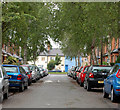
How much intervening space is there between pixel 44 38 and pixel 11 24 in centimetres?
1991

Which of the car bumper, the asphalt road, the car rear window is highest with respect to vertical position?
the car rear window

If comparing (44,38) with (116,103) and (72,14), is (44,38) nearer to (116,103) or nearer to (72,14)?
(72,14)

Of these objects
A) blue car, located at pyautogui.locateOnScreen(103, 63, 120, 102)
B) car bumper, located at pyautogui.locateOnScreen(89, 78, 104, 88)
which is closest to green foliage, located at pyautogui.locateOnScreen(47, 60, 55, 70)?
car bumper, located at pyautogui.locateOnScreen(89, 78, 104, 88)

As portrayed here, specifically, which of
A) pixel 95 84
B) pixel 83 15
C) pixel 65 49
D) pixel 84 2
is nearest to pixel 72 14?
pixel 83 15

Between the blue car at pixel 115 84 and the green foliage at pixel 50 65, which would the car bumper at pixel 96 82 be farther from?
the green foliage at pixel 50 65

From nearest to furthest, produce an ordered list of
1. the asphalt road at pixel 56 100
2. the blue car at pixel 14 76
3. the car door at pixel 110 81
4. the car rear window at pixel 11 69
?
the asphalt road at pixel 56 100 → the car door at pixel 110 81 → the blue car at pixel 14 76 → the car rear window at pixel 11 69

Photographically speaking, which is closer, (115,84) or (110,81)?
(115,84)

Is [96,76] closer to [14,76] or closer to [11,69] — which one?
[14,76]

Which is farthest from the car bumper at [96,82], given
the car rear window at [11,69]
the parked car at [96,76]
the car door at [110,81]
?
the car rear window at [11,69]

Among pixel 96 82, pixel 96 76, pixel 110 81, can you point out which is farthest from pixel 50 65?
pixel 110 81

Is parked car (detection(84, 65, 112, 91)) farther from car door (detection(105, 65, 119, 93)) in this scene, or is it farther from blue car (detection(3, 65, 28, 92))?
blue car (detection(3, 65, 28, 92))

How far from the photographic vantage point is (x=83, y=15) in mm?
31094

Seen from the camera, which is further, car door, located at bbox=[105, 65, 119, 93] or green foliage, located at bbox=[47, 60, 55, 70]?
green foliage, located at bbox=[47, 60, 55, 70]

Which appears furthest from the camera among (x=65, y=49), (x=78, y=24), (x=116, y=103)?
(x=65, y=49)
